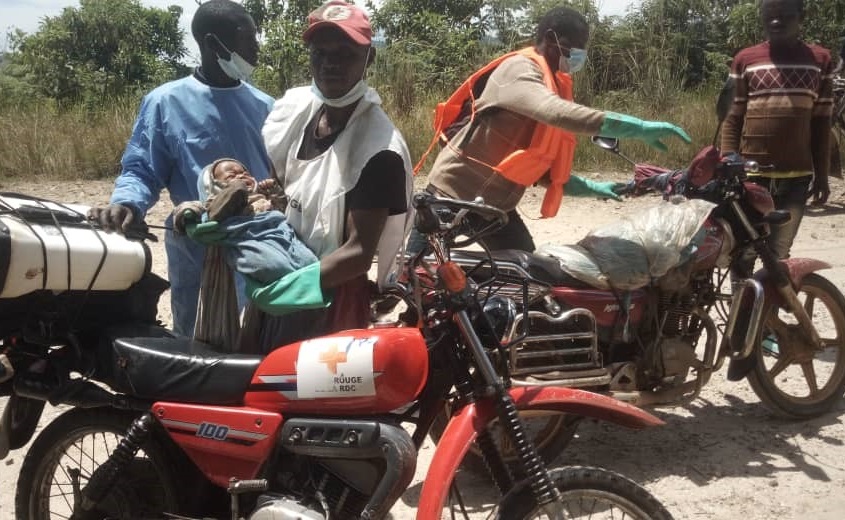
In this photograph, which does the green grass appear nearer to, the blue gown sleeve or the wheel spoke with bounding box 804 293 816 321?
the wheel spoke with bounding box 804 293 816 321

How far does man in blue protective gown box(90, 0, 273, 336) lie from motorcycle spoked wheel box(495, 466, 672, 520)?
62.6 inches

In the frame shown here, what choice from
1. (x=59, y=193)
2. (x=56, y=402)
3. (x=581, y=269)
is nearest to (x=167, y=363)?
(x=56, y=402)

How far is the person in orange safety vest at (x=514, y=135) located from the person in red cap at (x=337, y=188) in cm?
110

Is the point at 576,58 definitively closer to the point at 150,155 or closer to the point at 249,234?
Result: the point at 150,155

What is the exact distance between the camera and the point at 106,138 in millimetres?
9180

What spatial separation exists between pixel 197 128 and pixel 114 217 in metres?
0.63

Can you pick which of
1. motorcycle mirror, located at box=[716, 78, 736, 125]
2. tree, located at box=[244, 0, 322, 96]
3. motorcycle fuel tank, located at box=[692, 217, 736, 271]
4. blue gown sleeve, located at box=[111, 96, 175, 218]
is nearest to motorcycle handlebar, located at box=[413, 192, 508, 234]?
blue gown sleeve, located at box=[111, 96, 175, 218]

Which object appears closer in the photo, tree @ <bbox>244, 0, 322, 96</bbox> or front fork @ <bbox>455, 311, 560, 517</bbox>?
front fork @ <bbox>455, 311, 560, 517</bbox>

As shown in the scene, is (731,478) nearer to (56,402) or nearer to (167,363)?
(167,363)

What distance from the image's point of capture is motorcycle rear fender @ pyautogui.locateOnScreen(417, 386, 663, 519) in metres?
2.27

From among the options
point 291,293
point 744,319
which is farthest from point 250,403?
point 744,319

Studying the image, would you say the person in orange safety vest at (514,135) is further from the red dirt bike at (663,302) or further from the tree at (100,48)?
the tree at (100,48)

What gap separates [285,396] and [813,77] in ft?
11.9

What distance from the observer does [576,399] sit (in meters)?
2.46
